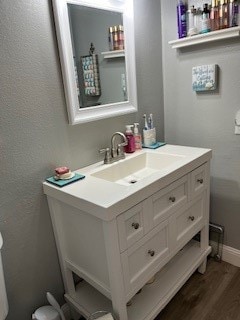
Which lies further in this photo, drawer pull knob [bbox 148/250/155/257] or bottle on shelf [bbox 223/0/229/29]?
bottle on shelf [bbox 223/0/229/29]

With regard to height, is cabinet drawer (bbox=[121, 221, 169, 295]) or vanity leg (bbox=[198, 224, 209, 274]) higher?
cabinet drawer (bbox=[121, 221, 169, 295])

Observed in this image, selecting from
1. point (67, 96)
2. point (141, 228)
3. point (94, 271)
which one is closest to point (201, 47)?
point (67, 96)

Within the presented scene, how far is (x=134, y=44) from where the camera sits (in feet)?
5.16

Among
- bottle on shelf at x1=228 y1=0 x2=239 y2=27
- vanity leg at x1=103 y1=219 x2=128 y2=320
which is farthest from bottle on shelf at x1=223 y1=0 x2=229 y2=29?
vanity leg at x1=103 y1=219 x2=128 y2=320

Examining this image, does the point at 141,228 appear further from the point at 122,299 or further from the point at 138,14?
the point at 138,14

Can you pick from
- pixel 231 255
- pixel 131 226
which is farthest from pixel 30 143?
pixel 231 255

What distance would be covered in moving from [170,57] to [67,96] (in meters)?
0.89

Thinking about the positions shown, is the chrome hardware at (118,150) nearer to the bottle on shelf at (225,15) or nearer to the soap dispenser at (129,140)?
the soap dispenser at (129,140)

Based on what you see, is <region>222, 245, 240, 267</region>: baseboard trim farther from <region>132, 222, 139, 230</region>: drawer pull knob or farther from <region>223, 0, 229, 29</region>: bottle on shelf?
<region>223, 0, 229, 29</region>: bottle on shelf

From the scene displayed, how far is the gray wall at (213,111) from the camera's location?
153cm

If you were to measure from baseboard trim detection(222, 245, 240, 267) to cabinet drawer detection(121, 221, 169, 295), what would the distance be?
2.41 feet

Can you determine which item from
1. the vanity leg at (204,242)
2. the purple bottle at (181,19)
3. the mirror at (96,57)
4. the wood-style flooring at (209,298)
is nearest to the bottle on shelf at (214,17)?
the purple bottle at (181,19)

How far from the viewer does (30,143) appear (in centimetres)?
119

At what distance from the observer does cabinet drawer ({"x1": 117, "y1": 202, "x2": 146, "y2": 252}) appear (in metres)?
1.02
